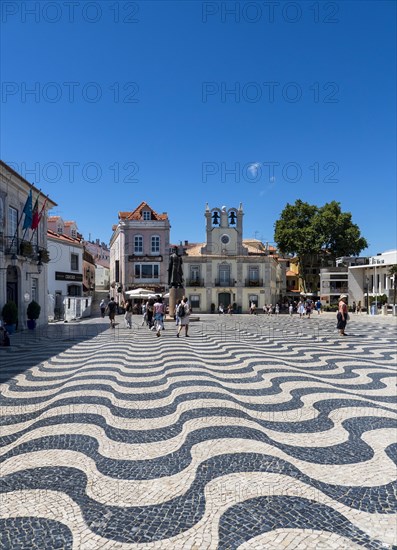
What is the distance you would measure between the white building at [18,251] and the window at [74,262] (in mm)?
10521

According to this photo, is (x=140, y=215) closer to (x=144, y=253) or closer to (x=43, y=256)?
(x=144, y=253)

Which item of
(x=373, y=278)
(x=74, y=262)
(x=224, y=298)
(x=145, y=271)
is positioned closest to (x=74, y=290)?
(x=74, y=262)

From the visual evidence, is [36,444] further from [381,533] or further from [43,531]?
[381,533]

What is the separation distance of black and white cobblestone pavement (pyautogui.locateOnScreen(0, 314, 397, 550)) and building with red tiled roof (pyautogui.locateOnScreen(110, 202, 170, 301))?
31965 millimetres

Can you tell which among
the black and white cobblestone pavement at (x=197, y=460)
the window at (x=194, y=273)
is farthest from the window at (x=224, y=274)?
the black and white cobblestone pavement at (x=197, y=460)

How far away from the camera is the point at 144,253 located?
40.4 m

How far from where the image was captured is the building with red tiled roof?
131 feet

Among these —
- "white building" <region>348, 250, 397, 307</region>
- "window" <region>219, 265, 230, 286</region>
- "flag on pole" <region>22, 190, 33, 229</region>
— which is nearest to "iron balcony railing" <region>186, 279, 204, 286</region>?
"window" <region>219, 265, 230, 286</region>

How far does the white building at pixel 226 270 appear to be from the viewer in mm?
42250

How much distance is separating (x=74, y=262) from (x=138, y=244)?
8.93m

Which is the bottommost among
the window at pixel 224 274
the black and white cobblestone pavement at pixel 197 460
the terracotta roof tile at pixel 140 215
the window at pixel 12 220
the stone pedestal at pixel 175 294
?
the black and white cobblestone pavement at pixel 197 460

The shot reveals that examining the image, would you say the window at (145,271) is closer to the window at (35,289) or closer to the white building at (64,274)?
the white building at (64,274)

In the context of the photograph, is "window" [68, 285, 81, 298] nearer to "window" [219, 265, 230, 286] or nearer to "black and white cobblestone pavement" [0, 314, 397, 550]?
"window" [219, 265, 230, 286]

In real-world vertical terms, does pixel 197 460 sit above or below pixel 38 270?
below
